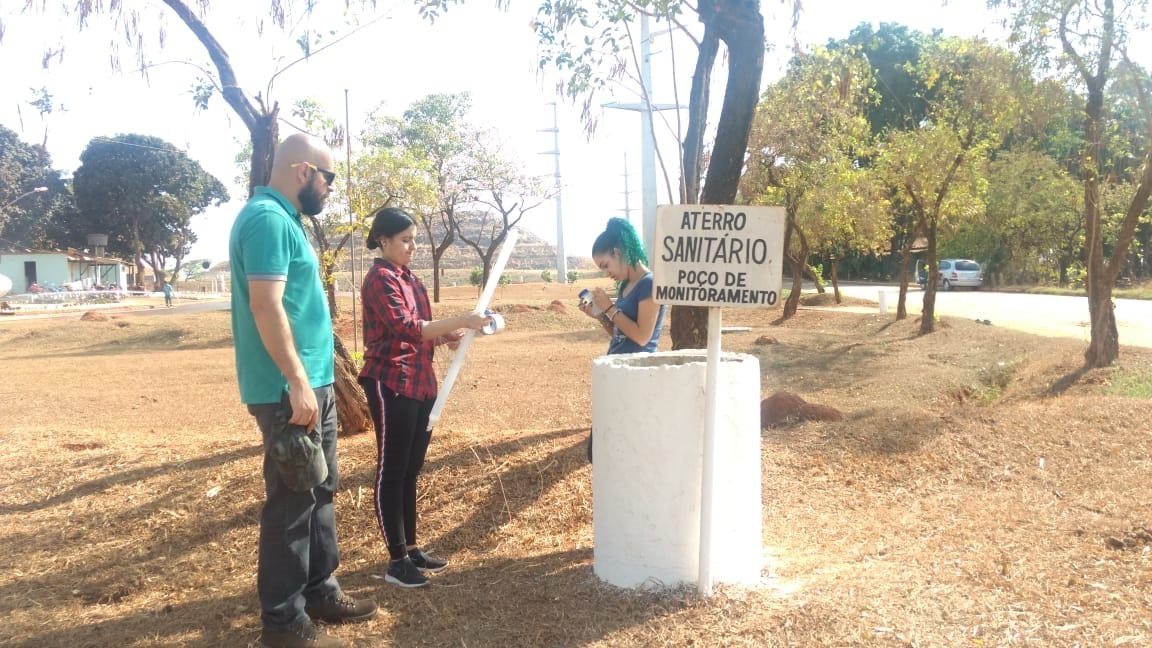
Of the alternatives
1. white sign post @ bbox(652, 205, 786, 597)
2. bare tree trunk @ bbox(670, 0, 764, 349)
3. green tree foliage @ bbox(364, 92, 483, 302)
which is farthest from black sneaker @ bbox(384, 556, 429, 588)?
green tree foliage @ bbox(364, 92, 483, 302)

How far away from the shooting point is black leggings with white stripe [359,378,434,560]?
3.56 meters

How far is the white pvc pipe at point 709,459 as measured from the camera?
126 inches

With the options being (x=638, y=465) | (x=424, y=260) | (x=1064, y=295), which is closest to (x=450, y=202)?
(x=1064, y=295)

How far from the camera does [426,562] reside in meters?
3.87

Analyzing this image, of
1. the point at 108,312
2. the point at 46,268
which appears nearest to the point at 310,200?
the point at 108,312

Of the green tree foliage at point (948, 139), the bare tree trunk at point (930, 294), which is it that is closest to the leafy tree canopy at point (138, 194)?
the green tree foliage at point (948, 139)

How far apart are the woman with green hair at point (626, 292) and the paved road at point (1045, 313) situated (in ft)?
37.5

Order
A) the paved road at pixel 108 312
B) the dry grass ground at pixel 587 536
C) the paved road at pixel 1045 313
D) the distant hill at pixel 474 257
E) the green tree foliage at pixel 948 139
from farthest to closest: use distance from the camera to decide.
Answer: the distant hill at pixel 474 257, the paved road at pixel 108 312, the paved road at pixel 1045 313, the green tree foliage at pixel 948 139, the dry grass ground at pixel 587 536

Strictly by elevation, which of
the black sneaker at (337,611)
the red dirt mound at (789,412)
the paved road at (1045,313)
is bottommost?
the black sneaker at (337,611)

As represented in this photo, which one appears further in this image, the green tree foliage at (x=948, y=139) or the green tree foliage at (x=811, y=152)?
the green tree foliage at (x=811, y=152)

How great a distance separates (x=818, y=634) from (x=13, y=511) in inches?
187

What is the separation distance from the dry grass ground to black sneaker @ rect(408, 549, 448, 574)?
9 centimetres

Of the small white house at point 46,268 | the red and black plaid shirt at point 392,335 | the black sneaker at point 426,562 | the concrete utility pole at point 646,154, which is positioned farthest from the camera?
the small white house at point 46,268

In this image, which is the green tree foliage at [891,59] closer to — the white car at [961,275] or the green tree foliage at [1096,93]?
the white car at [961,275]
